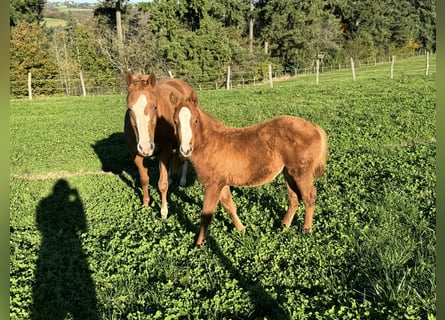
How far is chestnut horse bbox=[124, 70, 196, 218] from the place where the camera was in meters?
5.88

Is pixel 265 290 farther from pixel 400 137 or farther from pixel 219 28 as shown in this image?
pixel 219 28

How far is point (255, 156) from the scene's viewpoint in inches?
217

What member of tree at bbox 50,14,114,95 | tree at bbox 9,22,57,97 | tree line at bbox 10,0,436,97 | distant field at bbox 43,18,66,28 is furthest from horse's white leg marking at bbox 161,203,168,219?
distant field at bbox 43,18,66,28

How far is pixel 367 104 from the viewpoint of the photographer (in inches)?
602

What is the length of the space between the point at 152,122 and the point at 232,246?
7.68 ft

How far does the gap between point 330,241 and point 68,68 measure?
135 ft

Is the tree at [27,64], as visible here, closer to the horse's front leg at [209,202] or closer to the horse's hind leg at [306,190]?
the horse's front leg at [209,202]

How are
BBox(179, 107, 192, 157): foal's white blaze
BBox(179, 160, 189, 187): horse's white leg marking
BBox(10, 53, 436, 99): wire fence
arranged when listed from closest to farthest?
BBox(179, 107, 192, 157): foal's white blaze → BBox(179, 160, 189, 187): horse's white leg marking → BBox(10, 53, 436, 99): wire fence

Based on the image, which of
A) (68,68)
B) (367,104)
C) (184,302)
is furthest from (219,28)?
(184,302)

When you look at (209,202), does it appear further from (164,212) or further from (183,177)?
(183,177)

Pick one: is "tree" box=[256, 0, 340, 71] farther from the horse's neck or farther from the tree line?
the horse's neck

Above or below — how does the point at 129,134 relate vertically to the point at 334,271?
above

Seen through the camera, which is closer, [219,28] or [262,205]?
[262,205]

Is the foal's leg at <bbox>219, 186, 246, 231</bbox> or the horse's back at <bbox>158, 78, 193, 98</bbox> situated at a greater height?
the horse's back at <bbox>158, 78, 193, 98</bbox>
